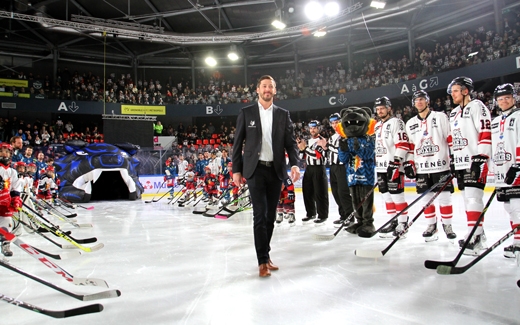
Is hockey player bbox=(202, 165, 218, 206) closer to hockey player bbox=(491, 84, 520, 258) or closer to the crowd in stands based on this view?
hockey player bbox=(491, 84, 520, 258)

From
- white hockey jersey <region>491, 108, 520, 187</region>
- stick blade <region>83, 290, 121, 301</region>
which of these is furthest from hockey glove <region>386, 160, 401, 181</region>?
stick blade <region>83, 290, 121, 301</region>

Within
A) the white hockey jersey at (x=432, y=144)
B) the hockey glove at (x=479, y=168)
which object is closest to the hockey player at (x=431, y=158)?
the white hockey jersey at (x=432, y=144)

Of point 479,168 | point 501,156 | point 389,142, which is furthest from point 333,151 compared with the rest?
point 501,156

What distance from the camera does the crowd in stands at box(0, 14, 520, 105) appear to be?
15.1m

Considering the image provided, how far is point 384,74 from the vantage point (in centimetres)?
1852

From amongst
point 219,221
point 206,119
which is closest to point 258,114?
point 219,221

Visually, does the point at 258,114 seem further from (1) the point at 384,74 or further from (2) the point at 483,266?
(1) the point at 384,74

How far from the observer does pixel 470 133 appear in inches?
131

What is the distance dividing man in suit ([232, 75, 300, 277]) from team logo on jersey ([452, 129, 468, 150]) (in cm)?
165

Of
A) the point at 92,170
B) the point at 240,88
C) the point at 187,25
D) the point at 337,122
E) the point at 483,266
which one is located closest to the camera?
the point at 483,266

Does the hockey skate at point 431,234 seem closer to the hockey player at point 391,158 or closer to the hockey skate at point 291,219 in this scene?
the hockey player at point 391,158

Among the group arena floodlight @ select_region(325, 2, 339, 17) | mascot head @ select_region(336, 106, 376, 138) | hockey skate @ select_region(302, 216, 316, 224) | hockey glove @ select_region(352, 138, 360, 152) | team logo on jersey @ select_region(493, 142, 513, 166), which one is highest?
arena floodlight @ select_region(325, 2, 339, 17)

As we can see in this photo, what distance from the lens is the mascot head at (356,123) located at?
459cm

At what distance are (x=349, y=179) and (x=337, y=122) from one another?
0.96 m
